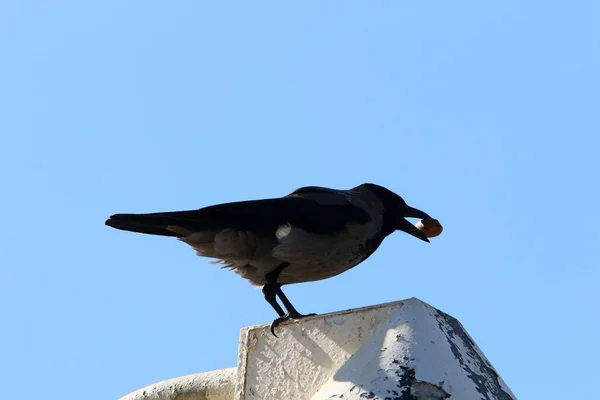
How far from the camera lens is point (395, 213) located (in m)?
6.91

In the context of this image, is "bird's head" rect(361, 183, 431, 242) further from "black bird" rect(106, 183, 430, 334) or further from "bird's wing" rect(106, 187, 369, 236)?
"bird's wing" rect(106, 187, 369, 236)

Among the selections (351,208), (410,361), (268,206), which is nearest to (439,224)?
(351,208)

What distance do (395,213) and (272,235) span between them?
1.38 m

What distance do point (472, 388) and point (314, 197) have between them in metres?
3.55

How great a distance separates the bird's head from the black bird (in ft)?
2.59

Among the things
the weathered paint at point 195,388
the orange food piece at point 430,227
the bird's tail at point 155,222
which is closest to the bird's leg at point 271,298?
the bird's tail at point 155,222

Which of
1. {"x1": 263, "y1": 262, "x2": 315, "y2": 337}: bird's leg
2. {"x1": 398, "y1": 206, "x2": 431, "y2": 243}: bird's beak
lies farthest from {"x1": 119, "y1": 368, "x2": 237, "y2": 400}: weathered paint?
{"x1": 398, "y1": 206, "x2": 431, "y2": 243}: bird's beak

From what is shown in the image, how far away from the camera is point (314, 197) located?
6.20m

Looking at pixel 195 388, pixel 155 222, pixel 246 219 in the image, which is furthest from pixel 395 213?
pixel 195 388

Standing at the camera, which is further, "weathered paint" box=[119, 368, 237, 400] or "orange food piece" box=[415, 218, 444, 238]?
"orange food piece" box=[415, 218, 444, 238]

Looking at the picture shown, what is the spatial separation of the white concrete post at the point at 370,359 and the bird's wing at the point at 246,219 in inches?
95.2

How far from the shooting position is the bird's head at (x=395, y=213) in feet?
22.5

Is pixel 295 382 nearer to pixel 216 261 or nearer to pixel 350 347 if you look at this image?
pixel 350 347

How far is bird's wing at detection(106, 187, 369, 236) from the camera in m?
5.80
